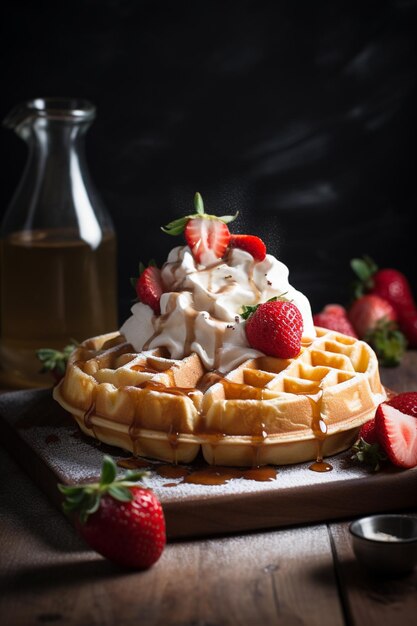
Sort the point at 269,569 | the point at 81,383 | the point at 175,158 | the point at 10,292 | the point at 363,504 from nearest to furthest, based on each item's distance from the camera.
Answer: the point at 269,569 < the point at 363,504 < the point at 81,383 < the point at 10,292 < the point at 175,158

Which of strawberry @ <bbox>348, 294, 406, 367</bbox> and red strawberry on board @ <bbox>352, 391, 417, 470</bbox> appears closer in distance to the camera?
red strawberry on board @ <bbox>352, 391, 417, 470</bbox>

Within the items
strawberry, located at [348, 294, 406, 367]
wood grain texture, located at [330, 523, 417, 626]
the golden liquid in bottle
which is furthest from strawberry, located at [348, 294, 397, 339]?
wood grain texture, located at [330, 523, 417, 626]

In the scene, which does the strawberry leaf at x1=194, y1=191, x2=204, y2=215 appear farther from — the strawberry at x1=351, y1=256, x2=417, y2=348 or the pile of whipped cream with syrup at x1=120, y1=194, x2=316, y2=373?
the strawberry at x1=351, y1=256, x2=417, y2=348

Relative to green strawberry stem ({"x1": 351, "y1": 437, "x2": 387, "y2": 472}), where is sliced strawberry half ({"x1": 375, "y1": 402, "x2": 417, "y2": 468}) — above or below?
above

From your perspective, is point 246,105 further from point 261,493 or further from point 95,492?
point 95,492

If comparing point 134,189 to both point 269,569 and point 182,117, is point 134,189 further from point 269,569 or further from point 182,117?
point 269,569

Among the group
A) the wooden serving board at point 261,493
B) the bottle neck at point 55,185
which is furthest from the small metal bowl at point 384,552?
the bottle neck at point 55,185

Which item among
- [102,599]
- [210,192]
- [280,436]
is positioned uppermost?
[210,192]

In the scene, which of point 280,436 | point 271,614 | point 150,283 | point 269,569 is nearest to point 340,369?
point 280,436
